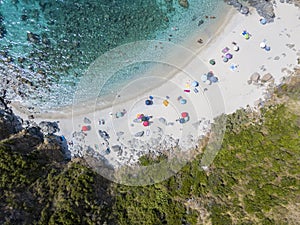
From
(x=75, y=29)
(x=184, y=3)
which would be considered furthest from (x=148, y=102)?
(x=184, y=3)

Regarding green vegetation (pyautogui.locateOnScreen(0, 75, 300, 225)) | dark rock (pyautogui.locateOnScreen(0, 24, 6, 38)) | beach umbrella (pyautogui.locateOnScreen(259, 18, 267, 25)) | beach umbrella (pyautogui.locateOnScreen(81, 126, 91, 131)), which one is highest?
dark rock (pyautogui.locateOnScreen(0, 24, 6, 38))

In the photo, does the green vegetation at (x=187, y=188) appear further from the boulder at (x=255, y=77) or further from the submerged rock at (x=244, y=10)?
the submerged rock at (x=244, y=10)

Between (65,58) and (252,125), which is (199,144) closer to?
(252,125)

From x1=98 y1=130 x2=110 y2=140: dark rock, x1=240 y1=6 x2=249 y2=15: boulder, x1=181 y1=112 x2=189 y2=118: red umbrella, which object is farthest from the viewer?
x1=240 y1=6 x2=249 y2=15: boulder

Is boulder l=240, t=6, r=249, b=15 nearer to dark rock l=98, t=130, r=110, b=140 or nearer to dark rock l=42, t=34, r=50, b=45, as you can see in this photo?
dark rock l=98, t=130, r=110, b=140

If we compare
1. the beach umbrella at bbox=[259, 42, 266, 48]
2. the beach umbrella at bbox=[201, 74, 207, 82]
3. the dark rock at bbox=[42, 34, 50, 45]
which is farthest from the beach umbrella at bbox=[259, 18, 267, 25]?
the dark rock at bbox=[42, 34, 50, 45]

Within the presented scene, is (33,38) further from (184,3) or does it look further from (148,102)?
(184,3)

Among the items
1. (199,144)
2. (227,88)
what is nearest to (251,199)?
(199,144)
